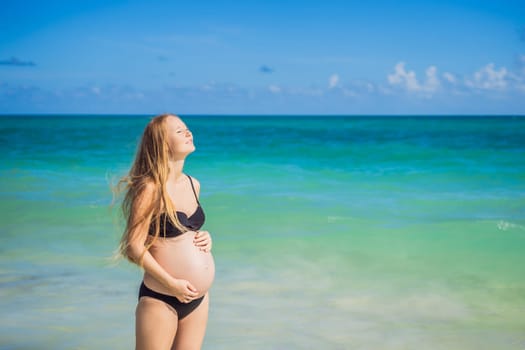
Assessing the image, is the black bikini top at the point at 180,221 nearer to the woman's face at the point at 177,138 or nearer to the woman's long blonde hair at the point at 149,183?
the woman's long blonde hair at the point at 149,183

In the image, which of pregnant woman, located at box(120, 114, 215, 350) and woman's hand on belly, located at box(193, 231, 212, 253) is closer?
pregnant woman, located at box(120, 114, 215, 350)

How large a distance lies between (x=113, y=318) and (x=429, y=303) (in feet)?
9.05

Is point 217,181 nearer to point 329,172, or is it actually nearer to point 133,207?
point 329,172

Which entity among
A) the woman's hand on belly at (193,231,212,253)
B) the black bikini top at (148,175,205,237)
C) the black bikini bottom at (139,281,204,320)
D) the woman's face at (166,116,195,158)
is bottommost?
the black bikini bottom at (139,281,204,320)

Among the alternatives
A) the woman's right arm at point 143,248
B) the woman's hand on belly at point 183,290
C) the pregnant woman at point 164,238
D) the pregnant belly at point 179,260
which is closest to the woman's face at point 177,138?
the pregnant woman at point 164,238

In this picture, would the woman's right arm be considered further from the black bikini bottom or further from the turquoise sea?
the turquoise sea

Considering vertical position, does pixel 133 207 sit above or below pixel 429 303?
above

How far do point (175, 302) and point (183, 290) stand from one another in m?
0.12

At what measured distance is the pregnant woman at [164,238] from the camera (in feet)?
9.23

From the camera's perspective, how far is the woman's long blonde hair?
280cm

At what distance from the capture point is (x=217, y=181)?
16781 mm

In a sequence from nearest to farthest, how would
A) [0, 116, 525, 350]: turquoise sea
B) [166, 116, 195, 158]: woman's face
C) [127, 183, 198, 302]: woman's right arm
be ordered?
[127, 183, 198, 302]: woman's right arm < [166, 116, 195, 158]: woman's face < [0, 116, 525, 350]: turquoise sea

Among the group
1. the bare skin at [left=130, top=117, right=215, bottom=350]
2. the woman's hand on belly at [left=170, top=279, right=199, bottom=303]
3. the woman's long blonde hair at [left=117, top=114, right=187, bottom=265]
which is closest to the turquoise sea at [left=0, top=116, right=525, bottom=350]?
the woman's long blonde hair at [left=117, top=114, right=187, bottom=265]

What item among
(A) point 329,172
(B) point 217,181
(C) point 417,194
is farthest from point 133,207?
(A) point 329,172
